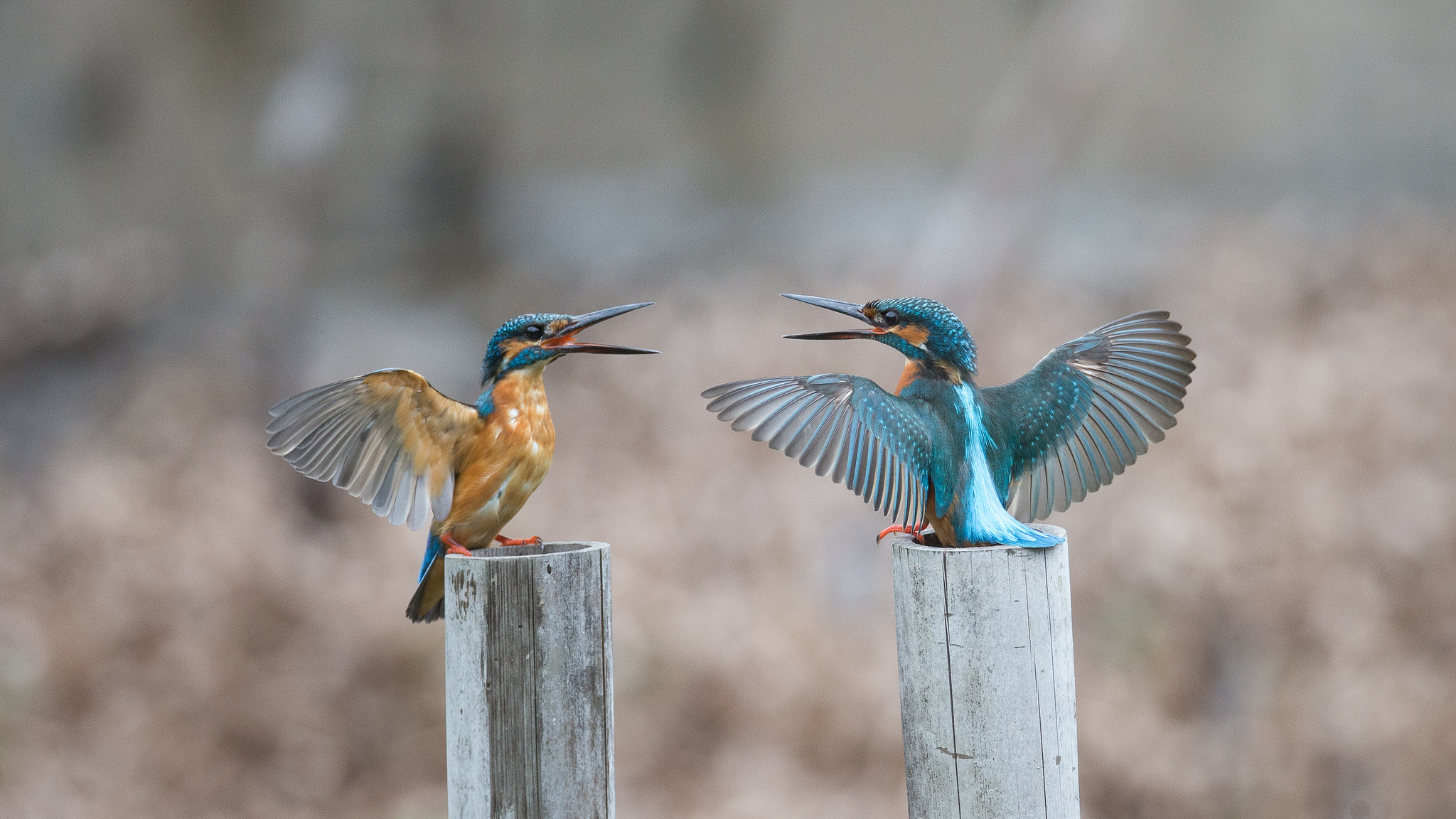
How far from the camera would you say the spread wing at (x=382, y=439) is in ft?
6.70

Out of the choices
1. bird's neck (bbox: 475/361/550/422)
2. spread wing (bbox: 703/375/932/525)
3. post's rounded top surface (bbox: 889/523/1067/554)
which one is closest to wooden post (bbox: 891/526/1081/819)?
post's rounded top surface (bbox: 889/523/1067/554)

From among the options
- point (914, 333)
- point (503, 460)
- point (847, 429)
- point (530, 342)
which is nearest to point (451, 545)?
point (503, 460)

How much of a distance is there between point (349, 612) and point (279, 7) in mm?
4975

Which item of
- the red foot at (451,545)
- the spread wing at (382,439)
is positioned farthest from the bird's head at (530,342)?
the red foot at (451,545)

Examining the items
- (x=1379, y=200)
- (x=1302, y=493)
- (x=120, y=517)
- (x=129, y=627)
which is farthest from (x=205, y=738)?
(x=1379, y=200)

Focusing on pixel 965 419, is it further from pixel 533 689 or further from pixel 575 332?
pixel 533 689

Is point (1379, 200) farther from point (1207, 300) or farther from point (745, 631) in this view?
point (745, 631)

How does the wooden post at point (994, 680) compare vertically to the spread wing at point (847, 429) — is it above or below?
below

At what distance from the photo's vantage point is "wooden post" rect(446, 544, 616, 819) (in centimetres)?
172

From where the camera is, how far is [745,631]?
5.00m

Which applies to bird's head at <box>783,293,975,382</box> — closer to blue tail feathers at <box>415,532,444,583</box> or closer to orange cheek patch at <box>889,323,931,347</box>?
orange cheek patch at <box>889,323,931,347</box>

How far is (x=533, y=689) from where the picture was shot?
5.66 feet

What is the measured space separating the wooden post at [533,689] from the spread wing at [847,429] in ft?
1.35

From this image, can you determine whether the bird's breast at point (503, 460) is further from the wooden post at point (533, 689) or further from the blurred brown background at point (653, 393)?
the blurred brown background at point (653, 393)
